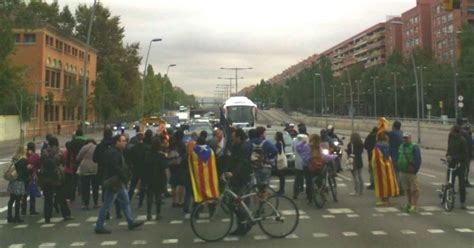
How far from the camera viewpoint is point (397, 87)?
89812mm

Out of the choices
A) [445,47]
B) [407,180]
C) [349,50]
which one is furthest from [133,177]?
[349,50]

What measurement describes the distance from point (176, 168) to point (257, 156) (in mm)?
2357

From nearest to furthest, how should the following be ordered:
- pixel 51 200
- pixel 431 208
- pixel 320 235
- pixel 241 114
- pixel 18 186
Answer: pixel 320 235, pixel 18 186, pixel 51 200, pixel 431 208, pixel 241 114

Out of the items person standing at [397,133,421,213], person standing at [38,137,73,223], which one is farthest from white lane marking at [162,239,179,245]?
person standing at [397,133,421,213]

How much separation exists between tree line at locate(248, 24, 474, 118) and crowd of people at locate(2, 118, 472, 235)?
168 feet

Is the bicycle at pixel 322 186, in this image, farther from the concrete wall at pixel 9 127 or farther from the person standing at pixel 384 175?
the concrete wall at pixel 9 127

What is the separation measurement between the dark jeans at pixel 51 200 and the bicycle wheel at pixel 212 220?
3.38 metres

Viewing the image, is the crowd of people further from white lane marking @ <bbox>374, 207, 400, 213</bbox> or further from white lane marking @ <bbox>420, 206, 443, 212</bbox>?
white lane marking @ <bbox>420, 206, 443, 212</bbox>

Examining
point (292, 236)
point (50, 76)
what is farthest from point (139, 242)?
point (50, 76)

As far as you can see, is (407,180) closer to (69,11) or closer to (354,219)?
(354,219)

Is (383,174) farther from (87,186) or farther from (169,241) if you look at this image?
(87,186)

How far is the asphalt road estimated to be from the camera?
8.37m

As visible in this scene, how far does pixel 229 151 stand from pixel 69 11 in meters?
79.3

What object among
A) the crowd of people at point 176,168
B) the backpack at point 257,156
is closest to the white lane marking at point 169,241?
the crowd of people at point 176,168
